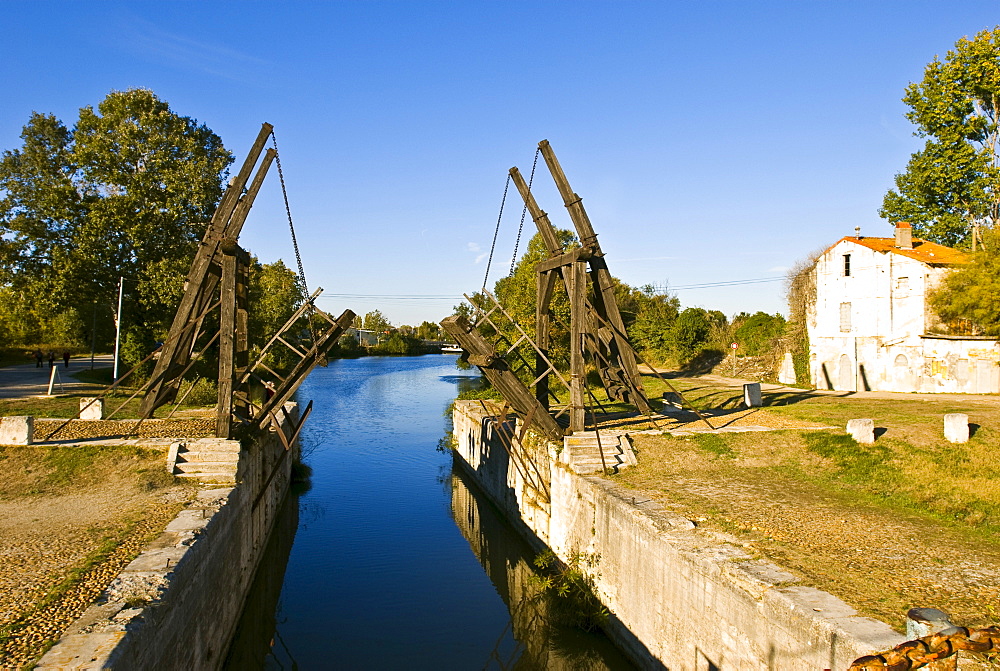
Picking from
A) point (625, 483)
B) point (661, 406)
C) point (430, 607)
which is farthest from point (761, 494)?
point (661, 406)

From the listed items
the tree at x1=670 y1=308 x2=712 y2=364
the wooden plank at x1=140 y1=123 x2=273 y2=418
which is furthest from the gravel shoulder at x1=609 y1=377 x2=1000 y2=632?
the tree at x1=670 y1=308 x2=712 y2=364

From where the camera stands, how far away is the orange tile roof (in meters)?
25.1

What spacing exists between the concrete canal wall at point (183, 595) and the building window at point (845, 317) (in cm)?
2498

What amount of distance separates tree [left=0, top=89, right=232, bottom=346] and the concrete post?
24184 mm

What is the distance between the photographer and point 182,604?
6.90 meters

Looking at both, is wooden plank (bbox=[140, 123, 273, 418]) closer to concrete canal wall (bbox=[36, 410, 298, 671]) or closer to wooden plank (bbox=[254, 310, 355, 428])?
wooden plank (bbox=[254, 310, 355, 428])

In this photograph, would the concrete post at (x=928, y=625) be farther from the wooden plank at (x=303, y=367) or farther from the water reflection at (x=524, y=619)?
the wooden plank at (x=303, y=367)

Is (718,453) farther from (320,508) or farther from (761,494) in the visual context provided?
(320,508)

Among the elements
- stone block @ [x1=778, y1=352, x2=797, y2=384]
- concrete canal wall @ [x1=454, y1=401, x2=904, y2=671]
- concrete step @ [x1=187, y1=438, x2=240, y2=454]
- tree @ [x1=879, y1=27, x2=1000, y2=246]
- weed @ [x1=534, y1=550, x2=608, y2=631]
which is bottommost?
weed @ [x1=534, y1=550, x2=608, y2=631]

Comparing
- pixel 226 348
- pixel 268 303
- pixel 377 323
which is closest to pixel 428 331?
pixel 377 323

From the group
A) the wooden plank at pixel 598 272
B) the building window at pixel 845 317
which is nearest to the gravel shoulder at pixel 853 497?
the wooden plank at pixel 598 272

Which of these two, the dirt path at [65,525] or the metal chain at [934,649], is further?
the dirt path at [65,525]

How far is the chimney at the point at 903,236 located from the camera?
1081 inches

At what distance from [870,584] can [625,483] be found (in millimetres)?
4846
